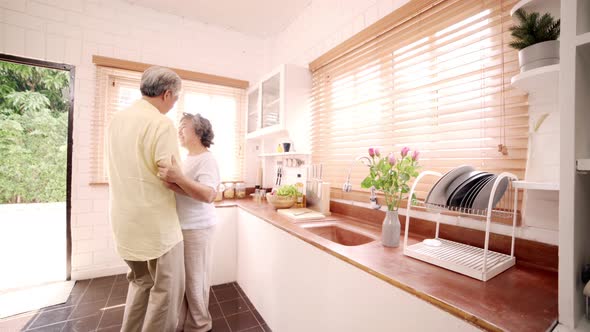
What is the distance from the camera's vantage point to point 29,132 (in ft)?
11.1

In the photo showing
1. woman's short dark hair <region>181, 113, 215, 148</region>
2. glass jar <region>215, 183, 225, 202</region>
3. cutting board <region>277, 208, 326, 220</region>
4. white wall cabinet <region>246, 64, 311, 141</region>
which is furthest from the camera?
glass jar <region>215, 183, 225, 202</region>

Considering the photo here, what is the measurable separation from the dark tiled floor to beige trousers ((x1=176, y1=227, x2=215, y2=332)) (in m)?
0.17

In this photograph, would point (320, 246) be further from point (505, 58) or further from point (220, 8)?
point (220, 8)

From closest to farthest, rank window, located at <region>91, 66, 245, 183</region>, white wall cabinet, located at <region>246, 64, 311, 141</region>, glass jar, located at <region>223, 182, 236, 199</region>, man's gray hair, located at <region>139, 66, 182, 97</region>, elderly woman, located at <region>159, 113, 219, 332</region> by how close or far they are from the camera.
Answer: man's gray hair, located at <region>139, 66, 182, 97</region> → elderly woman, located at <region>159, 113, 219, 332</region> → white wall cabinet, located at <region>246, 64, 311, 141</region> → window, located at <region>91, 66, 245, 183</region> → glass jar, located at <region>223, 182, 236, 199</region>

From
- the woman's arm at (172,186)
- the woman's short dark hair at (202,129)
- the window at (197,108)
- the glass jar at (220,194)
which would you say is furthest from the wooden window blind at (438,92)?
the window at (197,108)

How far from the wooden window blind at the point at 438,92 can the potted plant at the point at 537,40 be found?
246mm

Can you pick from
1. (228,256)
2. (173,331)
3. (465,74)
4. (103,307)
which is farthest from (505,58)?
(103,307)

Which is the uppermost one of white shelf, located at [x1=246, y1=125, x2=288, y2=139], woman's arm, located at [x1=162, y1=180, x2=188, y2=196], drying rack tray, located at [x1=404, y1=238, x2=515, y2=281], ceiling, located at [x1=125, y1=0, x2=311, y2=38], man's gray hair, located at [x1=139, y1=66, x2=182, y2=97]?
ceiling, located at [x1=125, y1=0, x2=311, y2=38]

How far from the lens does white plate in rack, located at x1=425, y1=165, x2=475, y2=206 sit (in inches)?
40.6

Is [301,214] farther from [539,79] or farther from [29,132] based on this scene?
[29,132]

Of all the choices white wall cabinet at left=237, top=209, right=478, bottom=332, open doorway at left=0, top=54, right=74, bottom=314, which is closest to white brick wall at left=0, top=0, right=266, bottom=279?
open doorway at left=0, top=54, right=74, bottom=314

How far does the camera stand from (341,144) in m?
2.10

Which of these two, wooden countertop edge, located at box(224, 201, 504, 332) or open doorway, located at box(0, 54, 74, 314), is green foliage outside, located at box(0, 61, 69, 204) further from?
wooden countertop edge, located at box(224, 201, 504, 332)

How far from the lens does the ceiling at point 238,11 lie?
2602 mm
